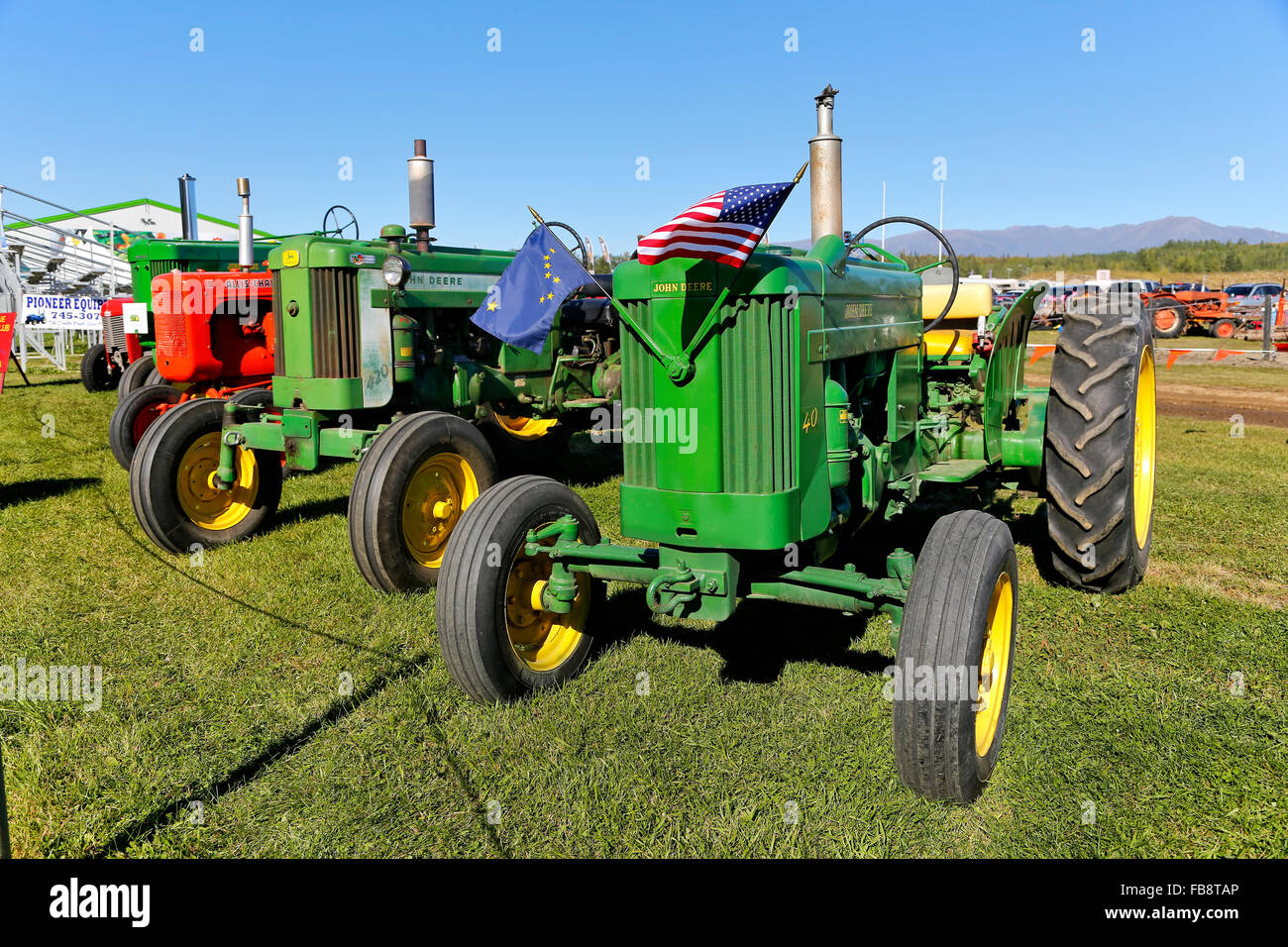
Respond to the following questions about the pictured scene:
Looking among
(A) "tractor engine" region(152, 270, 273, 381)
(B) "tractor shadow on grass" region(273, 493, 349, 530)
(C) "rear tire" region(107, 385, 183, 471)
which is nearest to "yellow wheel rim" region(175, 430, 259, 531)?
(B) "tractor shadow on grass" region(273, 493, 349, 530)

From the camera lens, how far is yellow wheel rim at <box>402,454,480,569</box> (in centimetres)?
525

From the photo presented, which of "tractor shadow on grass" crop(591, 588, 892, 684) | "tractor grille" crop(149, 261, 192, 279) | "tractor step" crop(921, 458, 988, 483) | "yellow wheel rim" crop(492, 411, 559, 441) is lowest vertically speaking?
"tractor shadow on grass" crop(591, 588, 892, 684)

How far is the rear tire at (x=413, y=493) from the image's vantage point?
488 centimetres

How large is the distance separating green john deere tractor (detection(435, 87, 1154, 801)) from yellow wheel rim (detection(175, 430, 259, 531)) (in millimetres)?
3194

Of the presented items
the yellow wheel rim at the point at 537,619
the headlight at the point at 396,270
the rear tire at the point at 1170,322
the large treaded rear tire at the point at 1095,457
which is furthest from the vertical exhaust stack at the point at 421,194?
the rear tire at the point at 1170,322

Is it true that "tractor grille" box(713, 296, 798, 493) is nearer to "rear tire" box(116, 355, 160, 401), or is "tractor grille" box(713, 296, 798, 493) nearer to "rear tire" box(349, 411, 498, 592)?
"rear tire" box(349, 411, 498, 592)

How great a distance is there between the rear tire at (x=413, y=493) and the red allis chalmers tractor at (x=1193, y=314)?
22.8 metres

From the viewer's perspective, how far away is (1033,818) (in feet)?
9.43

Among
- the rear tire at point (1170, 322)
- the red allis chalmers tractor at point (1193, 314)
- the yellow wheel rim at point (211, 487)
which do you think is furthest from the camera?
the red allis chalmers tractor at point (1193, 314)

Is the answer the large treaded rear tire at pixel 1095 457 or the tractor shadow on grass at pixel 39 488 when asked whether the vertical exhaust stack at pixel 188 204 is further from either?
the large treaded rear tire at pixel 1095 457

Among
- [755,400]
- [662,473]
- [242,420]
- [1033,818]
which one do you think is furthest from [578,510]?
[242,420]

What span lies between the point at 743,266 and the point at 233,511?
4485mm
